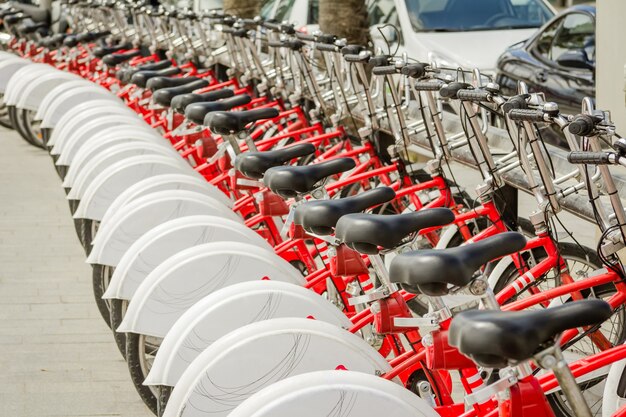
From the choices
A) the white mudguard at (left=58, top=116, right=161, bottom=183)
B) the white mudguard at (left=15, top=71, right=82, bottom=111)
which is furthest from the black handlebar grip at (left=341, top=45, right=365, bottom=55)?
the white mudguard at (left=15, top=71, right=82, bottom=111)

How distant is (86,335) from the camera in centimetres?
645

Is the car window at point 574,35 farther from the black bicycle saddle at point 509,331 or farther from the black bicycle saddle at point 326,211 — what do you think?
the black bicycle saddle at point 509,331

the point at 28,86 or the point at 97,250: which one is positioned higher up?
the point at 97,250

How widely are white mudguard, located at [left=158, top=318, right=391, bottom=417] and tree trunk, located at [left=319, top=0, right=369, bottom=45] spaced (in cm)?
728

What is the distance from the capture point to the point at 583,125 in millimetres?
3586

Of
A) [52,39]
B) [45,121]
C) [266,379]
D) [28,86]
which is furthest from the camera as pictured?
[52,39]

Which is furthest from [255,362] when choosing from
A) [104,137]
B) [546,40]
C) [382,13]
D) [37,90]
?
[382,13]

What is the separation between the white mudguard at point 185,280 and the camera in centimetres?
457

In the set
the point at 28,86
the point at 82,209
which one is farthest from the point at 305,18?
the point at 82,209

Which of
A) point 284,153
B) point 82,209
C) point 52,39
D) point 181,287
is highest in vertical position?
point 284,153

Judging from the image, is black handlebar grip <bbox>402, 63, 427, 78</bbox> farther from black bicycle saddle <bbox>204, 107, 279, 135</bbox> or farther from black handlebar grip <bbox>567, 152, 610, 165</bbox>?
black handlebar grip <bbox>567, 152, 610, 165</bbox>

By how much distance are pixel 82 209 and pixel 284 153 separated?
5.51 feet

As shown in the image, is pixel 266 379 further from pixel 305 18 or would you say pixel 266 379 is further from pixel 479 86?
pixel 305 18

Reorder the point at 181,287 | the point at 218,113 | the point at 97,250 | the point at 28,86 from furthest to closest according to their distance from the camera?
the point at 28,86
the point at 218,113
the point at 97,250
the point at 181,287
